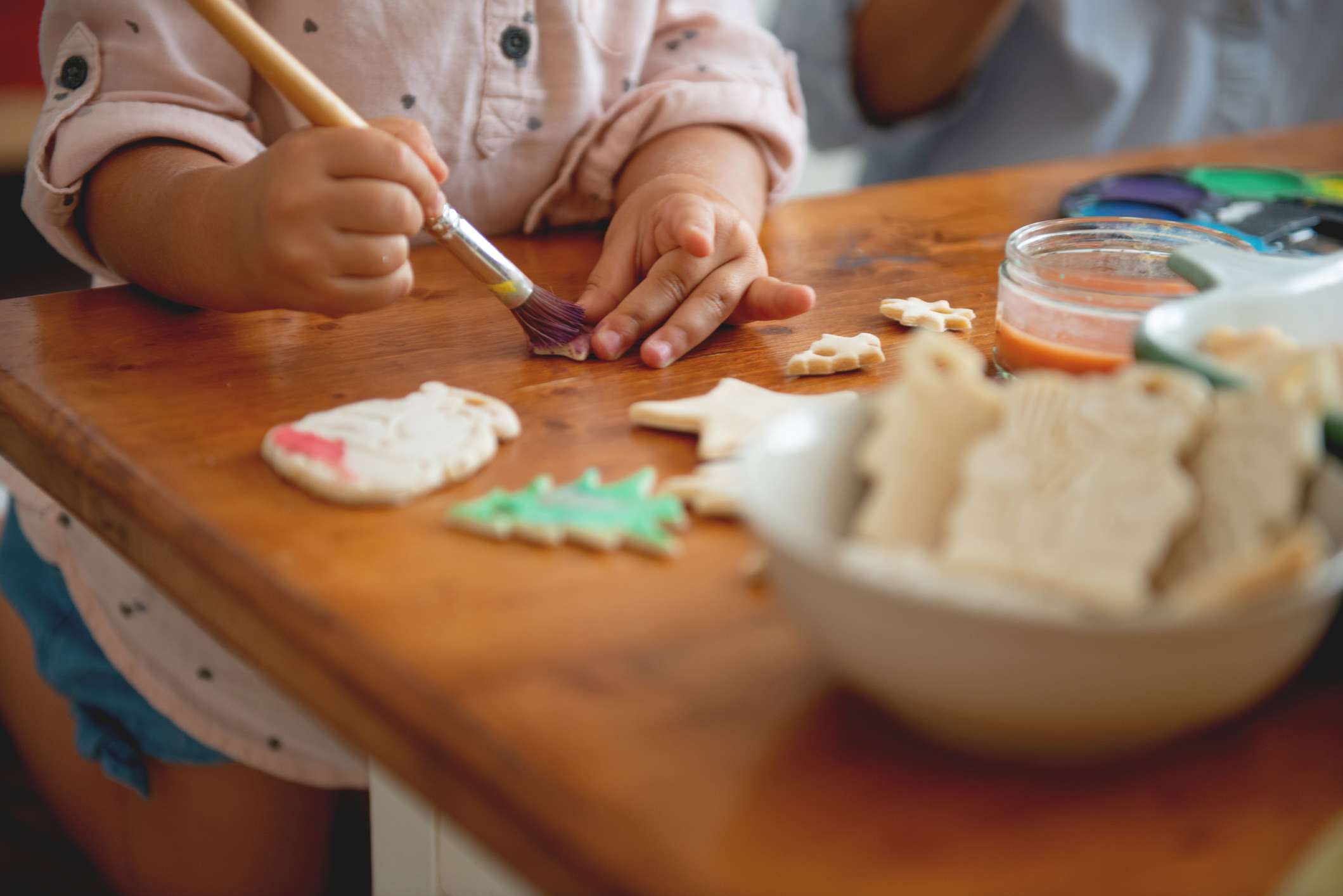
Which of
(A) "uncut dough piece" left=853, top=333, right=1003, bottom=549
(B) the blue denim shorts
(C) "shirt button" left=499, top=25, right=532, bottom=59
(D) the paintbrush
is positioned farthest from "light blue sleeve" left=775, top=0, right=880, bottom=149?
(A) "uncut dough piece" left=853, top=333, right=1003, bottom=549

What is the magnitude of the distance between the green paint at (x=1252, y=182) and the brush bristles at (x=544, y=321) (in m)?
0.63

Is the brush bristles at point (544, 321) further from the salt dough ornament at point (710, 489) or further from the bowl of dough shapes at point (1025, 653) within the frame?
the bowl of dough shapes at point (1025, 653)

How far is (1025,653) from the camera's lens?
0.29 m

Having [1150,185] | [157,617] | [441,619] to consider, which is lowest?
[157,617]

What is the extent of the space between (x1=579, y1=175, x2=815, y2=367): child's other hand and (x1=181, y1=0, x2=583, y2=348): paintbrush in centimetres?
3

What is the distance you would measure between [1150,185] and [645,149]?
0.44 metres

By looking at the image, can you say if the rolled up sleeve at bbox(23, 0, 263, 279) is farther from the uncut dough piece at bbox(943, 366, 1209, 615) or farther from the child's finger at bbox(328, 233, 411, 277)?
the uncut dough piece at bbox(943, 366, 1209, 615)

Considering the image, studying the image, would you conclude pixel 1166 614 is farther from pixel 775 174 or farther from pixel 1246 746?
pixel 775 174

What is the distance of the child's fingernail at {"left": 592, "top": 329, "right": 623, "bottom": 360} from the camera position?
25.3 inches

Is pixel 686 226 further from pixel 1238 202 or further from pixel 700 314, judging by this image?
pixel 1238 202

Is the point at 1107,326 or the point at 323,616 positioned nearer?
the point at 323,616

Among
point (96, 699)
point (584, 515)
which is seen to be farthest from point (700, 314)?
point (96, 699)

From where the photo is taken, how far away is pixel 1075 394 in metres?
0.37

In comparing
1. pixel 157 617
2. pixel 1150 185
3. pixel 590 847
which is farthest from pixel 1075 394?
pixel 1150 185
